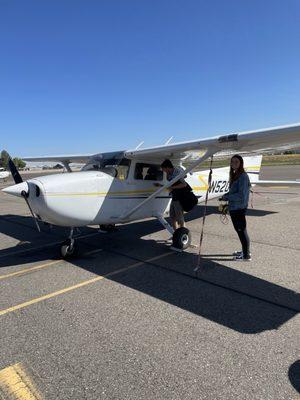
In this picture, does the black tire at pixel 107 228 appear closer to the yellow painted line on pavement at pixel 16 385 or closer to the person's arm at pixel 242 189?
the person's arm at pixel 242 189

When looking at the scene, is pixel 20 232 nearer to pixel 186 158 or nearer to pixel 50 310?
pixel 186 158

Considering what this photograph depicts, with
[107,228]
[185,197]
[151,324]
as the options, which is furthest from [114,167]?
[151,324]

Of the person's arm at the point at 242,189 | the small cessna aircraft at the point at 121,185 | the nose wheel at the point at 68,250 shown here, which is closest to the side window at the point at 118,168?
the small cessna aircraft at the point at 121,185

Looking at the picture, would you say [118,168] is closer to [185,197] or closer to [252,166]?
[185,197]

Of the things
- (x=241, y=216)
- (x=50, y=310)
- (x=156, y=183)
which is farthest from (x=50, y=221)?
(x=241, y=216)

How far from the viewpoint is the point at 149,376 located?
2.98 metres

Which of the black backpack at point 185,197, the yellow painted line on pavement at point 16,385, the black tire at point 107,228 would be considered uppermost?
the black backpack at point 185,197

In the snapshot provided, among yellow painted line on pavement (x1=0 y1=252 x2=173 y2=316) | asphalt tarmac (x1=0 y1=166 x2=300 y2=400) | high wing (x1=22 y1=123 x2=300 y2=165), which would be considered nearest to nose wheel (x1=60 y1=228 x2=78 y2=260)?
asphalt tarmac (x1=0 y1=166 x2=300 y2=400)

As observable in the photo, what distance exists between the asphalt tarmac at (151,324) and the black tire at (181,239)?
0.82 ft

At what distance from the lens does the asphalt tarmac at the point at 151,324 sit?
289 centimetres

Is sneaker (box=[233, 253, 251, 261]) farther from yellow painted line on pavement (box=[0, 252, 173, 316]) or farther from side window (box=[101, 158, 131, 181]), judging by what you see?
side window (box=[101, 158, 131, 181])

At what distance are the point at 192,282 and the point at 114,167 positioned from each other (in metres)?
3.17

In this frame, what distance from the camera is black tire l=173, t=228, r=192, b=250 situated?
7.07 m

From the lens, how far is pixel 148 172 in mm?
7938
